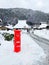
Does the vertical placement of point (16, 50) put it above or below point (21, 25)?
above

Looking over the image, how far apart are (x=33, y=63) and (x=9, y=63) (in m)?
1.18

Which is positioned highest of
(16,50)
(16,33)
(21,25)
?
(16,33)

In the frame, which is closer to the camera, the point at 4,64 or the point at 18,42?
the point at 4,64

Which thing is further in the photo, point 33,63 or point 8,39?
point 8,39

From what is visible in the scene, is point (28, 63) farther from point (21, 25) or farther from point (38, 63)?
point (21, 25)

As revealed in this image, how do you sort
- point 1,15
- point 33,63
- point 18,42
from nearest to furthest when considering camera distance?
point 33,63 < point 18,42 < point 1,15

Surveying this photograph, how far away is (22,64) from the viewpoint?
11.2 m

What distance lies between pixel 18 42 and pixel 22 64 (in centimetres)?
462

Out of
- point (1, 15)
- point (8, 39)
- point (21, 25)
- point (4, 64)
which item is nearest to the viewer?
point (4, 64)

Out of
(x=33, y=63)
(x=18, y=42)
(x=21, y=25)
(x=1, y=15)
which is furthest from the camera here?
(x=1, y=15)

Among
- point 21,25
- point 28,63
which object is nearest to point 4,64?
point 28,63

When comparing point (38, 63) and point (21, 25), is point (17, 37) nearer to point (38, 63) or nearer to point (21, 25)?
point (38, 63)

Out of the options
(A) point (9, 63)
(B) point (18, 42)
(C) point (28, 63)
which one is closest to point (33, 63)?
(C) point (28, 63)

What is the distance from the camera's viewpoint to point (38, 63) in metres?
11.9
